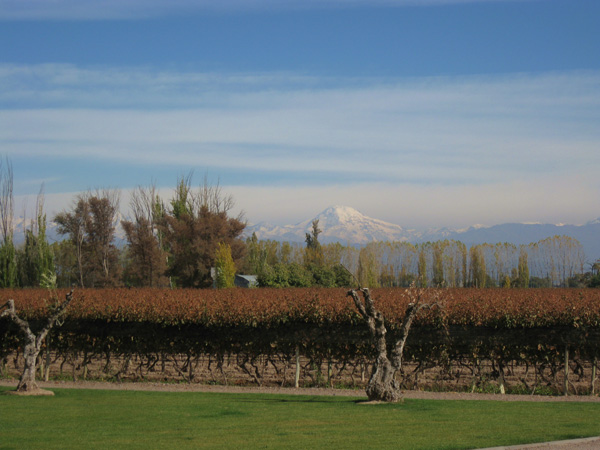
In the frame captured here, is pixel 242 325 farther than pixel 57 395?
Yes

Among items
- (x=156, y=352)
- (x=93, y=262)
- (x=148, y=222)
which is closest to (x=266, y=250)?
(x=148, y=222)

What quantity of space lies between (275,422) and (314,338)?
588 centimetres

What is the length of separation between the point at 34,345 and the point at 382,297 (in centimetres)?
898

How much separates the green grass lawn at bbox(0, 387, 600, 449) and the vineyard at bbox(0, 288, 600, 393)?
2.49m

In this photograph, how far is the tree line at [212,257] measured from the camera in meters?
46.6

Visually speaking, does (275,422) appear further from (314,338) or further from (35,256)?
(35,256)

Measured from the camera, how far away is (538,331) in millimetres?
15422

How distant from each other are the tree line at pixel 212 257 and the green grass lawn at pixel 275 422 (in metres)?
21.2

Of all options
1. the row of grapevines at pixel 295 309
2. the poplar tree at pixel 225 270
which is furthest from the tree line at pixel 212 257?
the row of grapevines at pixel 295 309

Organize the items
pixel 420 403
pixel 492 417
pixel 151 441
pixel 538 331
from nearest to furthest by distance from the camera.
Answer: pixel 151 441 → pixel 492 417 → pixel 420 403 → pixel 538 331

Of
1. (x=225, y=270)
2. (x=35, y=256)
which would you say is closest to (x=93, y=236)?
(x=35, y=256)

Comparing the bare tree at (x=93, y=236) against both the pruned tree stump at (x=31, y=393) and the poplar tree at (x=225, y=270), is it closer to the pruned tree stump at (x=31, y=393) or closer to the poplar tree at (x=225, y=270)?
the poplar tree at (x=225, y=270)

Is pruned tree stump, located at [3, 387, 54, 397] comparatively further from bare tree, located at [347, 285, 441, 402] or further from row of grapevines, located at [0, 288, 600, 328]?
bare tree, located at [347, 285, 441, 402]

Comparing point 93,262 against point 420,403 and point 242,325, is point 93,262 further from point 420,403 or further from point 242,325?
point 420,403
